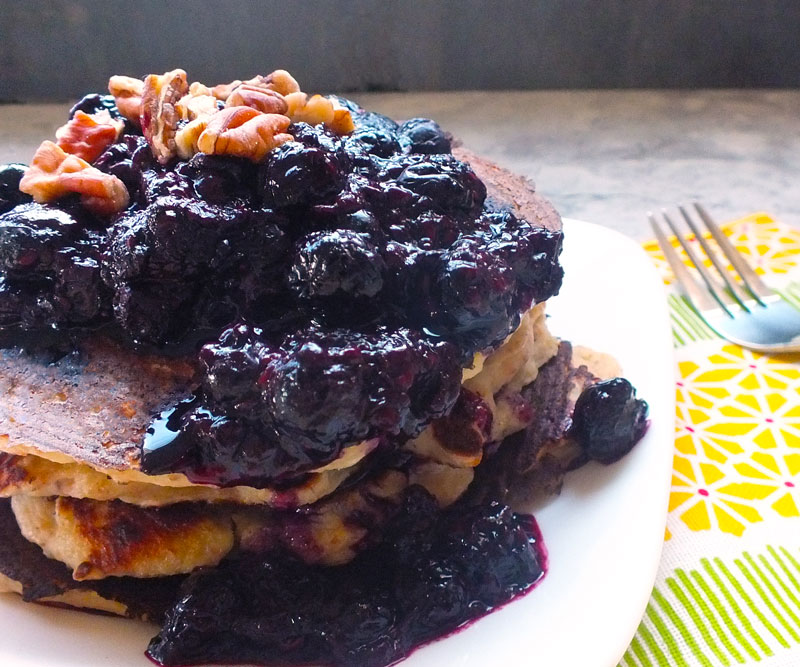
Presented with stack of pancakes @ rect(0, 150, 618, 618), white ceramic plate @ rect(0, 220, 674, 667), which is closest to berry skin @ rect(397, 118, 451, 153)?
stack of pancakes @ rect(0, 150, 618, 618)

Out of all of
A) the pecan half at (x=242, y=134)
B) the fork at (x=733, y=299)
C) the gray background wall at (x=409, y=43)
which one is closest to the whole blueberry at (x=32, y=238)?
the pecan half at (x=242, y=134)

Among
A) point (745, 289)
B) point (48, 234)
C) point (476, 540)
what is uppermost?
point (48, 234)

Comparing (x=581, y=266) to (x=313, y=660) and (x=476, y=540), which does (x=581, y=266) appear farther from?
(x=313, y=660)

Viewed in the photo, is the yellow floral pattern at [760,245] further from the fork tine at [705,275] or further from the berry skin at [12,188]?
the berry skin at [12,188]

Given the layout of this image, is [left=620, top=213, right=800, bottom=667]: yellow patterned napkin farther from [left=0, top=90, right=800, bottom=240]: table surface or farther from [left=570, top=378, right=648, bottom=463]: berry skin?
[left=0, top=90, right=800, bottom=240]: table surface

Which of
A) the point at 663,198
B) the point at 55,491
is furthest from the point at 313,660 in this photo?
the point at 663,198

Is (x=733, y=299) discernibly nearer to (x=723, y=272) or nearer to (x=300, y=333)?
(x=723, y=272)

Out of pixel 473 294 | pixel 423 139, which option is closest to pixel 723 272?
pixel 423 139

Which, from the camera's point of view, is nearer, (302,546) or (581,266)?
(302,546)
